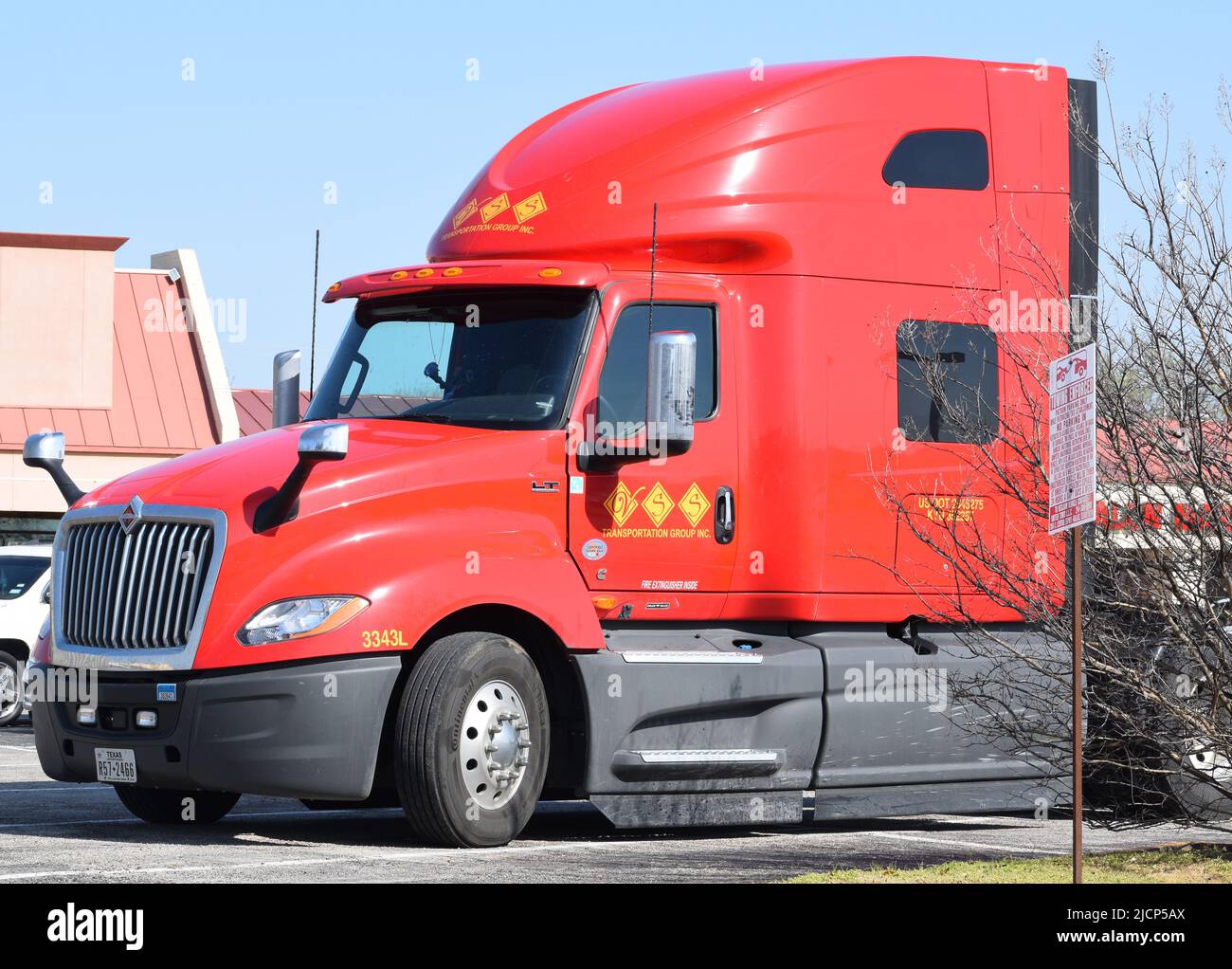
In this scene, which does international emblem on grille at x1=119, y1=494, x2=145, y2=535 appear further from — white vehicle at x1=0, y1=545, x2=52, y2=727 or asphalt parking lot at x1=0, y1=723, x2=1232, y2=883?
white vehicle at x1=0, y1=545, x2=52, y2=727

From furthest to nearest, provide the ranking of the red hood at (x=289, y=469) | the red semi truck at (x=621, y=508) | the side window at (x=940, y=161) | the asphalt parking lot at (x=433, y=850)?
the side window at (x=940, y=161) → the red hood at (x=289, y=469) → the red semi truck at (x=621, y=508) → the asphalt parking lot at (x=433, y=850)

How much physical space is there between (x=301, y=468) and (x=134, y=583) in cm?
116

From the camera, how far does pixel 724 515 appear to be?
11570 mm

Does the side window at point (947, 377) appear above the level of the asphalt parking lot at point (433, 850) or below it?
above

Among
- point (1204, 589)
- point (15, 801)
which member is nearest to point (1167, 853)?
point (1204, 589)

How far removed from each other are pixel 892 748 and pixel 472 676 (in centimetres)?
300

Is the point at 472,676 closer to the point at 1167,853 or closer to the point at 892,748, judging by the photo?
the point at 892,748

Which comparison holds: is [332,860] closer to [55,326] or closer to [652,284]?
[652,284]

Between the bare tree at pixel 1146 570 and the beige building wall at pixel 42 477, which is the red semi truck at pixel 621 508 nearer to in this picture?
the bare tree at pixel 1146 570

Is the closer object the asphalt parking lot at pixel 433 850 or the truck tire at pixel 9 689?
the asphalt parking lot at pixel 433 850

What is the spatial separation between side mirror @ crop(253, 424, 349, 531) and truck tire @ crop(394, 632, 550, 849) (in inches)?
40.5

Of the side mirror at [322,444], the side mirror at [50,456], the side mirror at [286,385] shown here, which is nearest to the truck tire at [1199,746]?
the side mirror at [322,444]

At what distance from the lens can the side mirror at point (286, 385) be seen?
12812mm

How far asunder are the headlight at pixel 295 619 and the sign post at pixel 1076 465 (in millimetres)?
3588
